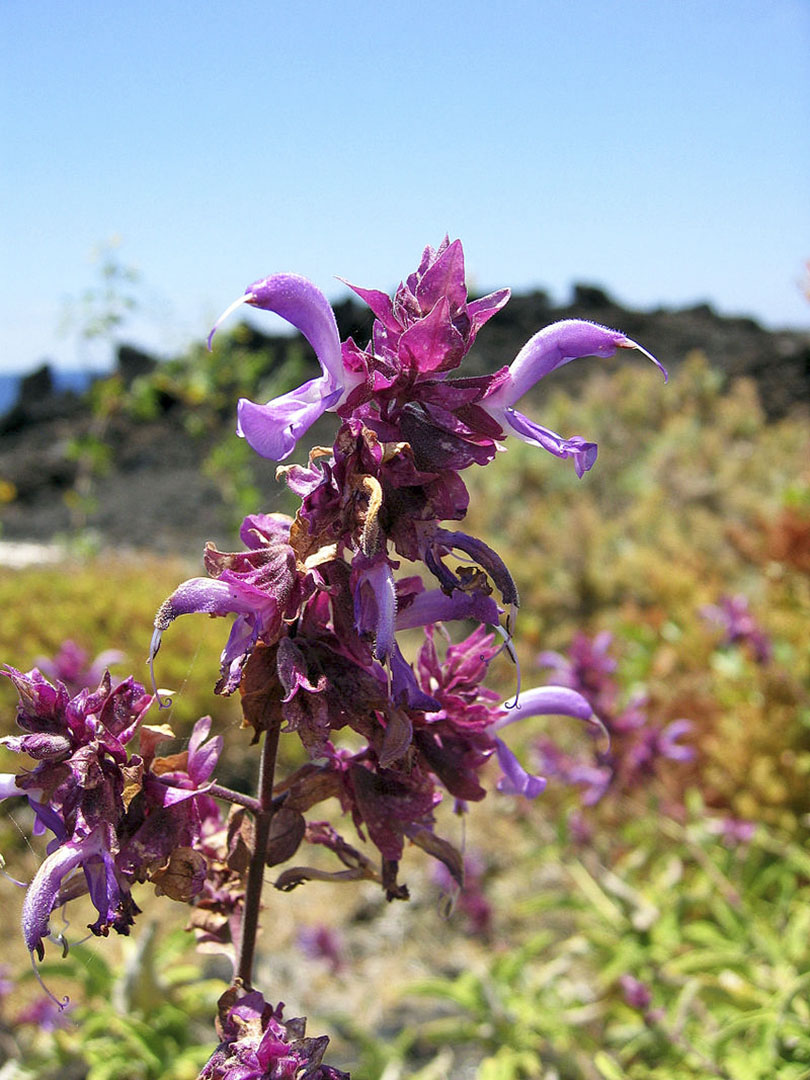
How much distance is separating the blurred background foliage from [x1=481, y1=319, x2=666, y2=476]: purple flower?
0.43 metres

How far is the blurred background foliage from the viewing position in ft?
6.89

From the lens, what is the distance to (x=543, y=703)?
115cm

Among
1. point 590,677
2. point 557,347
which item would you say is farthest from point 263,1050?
point 590,677

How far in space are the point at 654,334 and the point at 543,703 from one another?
57.2ft

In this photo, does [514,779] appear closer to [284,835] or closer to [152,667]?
[284,835]

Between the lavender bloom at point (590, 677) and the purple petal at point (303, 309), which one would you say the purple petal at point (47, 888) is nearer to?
the purple petal at point (303, 309)

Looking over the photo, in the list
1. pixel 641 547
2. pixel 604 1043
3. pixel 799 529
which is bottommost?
pixel 604 1043

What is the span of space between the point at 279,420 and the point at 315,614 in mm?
215

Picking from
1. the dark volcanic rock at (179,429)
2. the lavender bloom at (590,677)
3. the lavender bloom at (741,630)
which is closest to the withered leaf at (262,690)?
the lavender bloom at (590,677)

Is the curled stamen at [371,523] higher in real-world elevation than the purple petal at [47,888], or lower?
higher

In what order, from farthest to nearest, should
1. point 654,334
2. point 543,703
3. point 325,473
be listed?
1. point 654,334
2. point 543,703
3. point 325,473

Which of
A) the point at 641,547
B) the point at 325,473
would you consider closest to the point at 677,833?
the point at 325,473

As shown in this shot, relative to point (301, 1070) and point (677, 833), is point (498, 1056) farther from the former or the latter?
point (301, 1070)

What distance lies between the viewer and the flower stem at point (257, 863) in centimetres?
93
